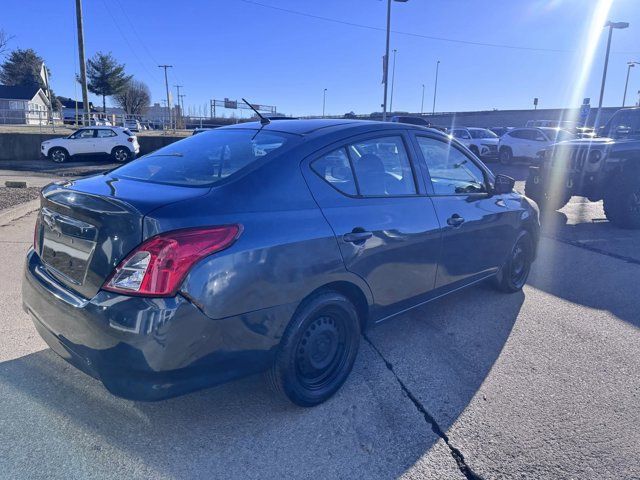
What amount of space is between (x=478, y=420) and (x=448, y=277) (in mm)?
1252

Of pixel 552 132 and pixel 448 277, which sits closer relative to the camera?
pixel 448 277

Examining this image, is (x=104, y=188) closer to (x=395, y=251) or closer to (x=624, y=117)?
(x=395, y=251)

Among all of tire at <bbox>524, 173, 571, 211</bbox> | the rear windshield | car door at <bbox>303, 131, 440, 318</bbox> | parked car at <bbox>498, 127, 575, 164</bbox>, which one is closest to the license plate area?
the rear windshield

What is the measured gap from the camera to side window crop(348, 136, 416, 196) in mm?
3096

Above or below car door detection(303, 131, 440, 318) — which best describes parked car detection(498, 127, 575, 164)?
above

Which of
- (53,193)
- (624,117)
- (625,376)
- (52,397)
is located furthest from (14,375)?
(624,117)

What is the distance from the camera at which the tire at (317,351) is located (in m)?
2.62

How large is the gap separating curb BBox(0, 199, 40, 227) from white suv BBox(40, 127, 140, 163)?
37.6 feet

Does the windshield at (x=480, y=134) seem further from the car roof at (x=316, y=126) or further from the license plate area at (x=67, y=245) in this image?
the license plate area at (x=67, y=245)

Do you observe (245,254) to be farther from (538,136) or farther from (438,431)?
(538,136)

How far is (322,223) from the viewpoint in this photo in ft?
8.78

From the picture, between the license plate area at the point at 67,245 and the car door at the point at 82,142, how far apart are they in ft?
60.0

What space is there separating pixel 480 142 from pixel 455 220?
20574mm

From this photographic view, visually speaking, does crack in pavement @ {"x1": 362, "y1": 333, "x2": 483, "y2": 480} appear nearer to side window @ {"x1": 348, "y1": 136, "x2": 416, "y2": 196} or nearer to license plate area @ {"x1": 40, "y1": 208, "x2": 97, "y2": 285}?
side window @ {"x1": 348, "y1": 136, "x2": 416, "y2": 196}
